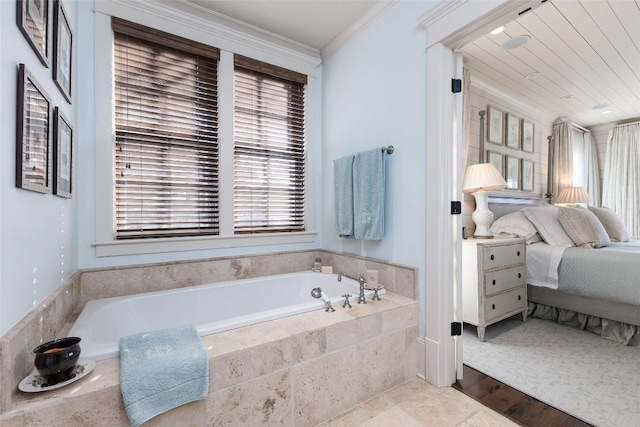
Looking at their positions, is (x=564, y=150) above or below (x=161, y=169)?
above

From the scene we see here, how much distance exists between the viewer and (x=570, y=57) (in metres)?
2.75

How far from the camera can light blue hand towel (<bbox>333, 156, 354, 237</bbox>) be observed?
7.97 feet

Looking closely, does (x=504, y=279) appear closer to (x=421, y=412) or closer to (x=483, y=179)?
(x=483, y=179)

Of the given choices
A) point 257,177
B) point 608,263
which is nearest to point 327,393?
point 257,177

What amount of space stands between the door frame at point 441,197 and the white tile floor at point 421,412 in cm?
14

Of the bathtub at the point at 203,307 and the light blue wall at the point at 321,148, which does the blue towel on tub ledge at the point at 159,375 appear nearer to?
the bathtub at the point at 203,307

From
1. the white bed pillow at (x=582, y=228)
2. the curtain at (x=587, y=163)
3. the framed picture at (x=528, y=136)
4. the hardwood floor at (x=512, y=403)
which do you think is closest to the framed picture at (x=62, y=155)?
the hardwood floor at (x=512, y=403)

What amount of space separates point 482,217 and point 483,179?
0.35m

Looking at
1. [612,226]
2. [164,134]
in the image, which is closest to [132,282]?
[164,134]

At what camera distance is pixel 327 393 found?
1.54 meters

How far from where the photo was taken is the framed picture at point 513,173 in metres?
3.54

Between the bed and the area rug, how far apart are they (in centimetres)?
16

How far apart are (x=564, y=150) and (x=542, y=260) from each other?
2.36 m

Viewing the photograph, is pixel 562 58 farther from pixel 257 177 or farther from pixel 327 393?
pixel 327 393
